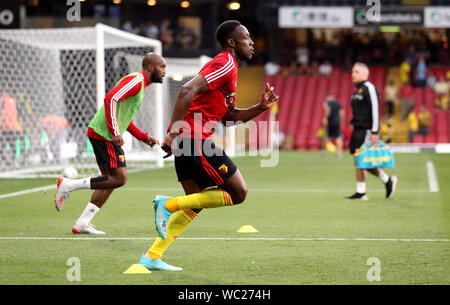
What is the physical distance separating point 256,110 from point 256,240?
1.79 m

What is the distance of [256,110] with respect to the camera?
→ 5.98 metres

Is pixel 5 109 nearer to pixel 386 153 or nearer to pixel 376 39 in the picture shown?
pixel 386 153

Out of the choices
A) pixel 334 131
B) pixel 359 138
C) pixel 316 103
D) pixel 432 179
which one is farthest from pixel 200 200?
pixel 316 103

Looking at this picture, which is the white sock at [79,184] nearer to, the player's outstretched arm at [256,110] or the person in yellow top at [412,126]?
the player's outstretched arm at [256,110]

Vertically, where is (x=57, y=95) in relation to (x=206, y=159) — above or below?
below

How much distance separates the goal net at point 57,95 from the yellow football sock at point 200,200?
9.13 metres

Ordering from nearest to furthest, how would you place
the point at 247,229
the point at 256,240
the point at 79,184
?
1. the point at 256,240
2. the point at 79,184
3. the point at 247,229

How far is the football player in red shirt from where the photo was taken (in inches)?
218

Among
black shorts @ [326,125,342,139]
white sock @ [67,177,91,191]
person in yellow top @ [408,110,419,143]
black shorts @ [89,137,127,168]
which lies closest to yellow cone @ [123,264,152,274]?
white sock @ [67,177,91,191]

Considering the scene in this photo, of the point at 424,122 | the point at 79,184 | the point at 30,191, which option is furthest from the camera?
Answer: the point at 424,122

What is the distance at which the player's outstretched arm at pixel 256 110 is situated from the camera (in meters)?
5.78

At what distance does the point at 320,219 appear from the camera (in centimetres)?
898

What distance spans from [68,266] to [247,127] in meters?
27.0

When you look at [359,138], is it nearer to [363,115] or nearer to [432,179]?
[363,115]
